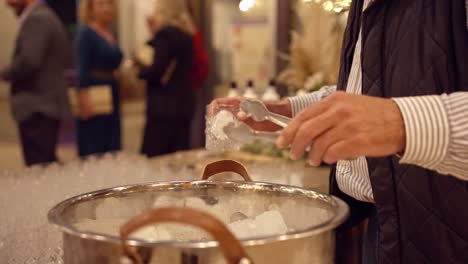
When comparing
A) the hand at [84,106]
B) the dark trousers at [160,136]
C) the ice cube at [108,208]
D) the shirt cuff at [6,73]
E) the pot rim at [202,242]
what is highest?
the shirt cuff at [6,73]

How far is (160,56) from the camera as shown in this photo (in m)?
3.97

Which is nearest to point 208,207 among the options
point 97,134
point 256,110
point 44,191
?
point 256,110

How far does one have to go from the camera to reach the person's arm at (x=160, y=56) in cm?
395

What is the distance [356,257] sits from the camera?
5.99 feet

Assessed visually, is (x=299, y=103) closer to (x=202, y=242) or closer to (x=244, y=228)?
(x=244, y=228)

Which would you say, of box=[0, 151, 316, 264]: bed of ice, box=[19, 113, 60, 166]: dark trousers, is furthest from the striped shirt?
box=[19, 113, 60, 166]: dark trousers

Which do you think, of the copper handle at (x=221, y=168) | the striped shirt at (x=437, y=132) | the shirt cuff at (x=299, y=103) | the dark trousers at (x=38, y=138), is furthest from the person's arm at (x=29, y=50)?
the striped shirt at (x=437, y=132)

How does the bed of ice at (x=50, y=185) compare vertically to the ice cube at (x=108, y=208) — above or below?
below

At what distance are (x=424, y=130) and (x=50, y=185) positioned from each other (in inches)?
42.2

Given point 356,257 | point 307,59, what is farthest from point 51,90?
point 356,257

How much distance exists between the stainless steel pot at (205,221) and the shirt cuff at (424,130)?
13cm

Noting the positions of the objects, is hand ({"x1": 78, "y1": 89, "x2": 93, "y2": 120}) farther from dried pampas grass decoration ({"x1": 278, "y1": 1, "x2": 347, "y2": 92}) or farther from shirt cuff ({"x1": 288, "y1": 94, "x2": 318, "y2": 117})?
shirt cuff ({"x1": 288, "y1": 94, "x2": 318, "y2": 117})

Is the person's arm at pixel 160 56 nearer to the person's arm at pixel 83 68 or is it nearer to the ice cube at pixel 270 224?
the person's arm at pixel 83 68

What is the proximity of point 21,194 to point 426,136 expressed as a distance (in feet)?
3.37
